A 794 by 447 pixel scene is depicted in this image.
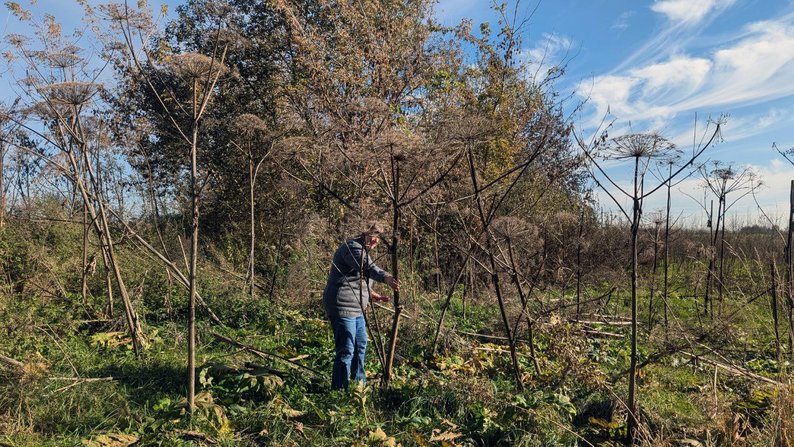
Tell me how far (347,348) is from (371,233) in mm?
1096

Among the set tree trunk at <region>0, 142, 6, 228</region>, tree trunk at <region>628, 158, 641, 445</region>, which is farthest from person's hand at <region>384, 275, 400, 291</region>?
tree trunk at <region>0, 142, 6, 228</region>

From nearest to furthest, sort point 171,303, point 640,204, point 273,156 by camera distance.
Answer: point 640,204 < point 171,303 < point 273,156

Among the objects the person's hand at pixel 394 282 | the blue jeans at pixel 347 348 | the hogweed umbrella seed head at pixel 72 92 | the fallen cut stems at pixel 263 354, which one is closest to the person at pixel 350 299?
the blue jeans at pixel 347 348

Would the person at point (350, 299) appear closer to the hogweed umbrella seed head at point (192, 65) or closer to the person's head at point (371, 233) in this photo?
the person's head at point (371, 233)

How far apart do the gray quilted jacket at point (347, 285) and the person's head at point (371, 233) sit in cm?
13

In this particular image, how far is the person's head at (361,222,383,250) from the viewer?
173 inches

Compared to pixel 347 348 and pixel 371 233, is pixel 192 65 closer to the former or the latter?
pixel 371 233

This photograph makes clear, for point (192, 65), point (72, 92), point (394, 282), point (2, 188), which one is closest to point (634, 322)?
point (394, 282)

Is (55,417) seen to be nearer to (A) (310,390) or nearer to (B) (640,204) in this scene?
(A) (310,390)

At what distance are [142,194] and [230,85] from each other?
3.44 metres

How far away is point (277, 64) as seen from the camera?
12.8m

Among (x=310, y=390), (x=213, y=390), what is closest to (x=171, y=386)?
(x=213, y=390)

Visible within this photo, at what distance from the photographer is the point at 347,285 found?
4848mm

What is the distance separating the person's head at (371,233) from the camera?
14.4ft
